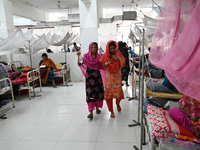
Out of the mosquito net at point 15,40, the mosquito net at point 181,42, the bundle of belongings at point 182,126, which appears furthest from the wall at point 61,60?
the mosquito net at point 181,42

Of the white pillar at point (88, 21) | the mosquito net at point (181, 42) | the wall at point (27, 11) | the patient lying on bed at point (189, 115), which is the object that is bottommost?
the patient lying on bed at point (189, 115)

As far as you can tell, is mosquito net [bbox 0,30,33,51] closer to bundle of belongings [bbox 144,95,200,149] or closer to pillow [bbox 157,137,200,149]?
bundle of belongings [bbox 144,95,200,149]

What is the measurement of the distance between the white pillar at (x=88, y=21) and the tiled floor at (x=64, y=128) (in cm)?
253

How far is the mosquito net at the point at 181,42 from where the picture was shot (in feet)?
2.93

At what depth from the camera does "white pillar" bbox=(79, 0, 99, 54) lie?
17.7ft

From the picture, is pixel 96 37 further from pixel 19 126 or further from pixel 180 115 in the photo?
pixel 180 115

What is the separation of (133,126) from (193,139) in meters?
1.27

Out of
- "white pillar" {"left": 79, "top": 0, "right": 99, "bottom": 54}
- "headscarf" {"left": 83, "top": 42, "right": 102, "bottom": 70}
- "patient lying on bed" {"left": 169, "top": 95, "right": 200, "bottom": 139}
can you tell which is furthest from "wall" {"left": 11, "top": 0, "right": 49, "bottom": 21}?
"patient lying on bed" {"left": 169, "top": 95, "right": 200, "bottom": 139}

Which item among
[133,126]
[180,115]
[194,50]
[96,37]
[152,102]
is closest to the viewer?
[194,50]

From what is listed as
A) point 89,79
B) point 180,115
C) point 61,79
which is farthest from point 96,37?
point 180,115

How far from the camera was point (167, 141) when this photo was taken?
4.56 ft

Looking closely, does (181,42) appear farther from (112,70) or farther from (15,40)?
(15,40)

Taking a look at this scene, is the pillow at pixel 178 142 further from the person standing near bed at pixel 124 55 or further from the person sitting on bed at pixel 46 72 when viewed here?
the person sitting on bed at pixel 46 72

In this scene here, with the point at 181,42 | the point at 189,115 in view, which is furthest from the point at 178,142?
the point at 181,42
